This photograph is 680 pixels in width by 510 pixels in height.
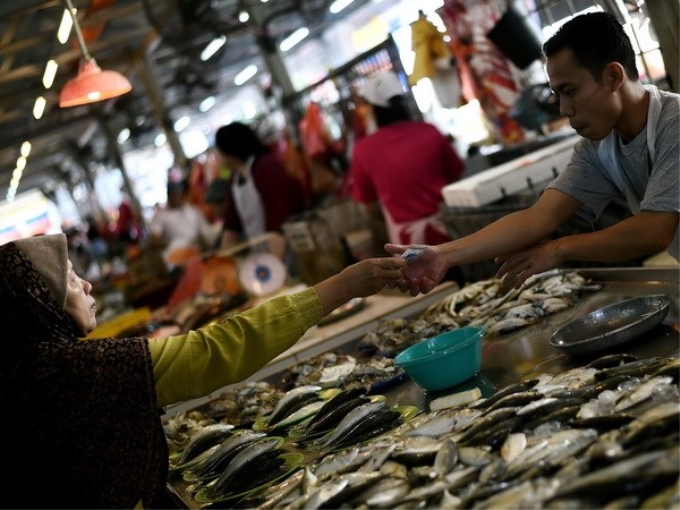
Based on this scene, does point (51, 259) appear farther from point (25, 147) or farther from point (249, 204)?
point (25, 147)

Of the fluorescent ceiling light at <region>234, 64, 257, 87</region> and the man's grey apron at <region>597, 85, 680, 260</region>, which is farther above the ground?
the fluorescent ceiling light at <region>234, 64, 257, 87</region>

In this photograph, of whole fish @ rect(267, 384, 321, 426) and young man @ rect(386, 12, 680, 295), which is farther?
whole fish @ rect(267, 384, 321, 426)

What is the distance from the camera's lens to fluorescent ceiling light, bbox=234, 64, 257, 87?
92.5ft

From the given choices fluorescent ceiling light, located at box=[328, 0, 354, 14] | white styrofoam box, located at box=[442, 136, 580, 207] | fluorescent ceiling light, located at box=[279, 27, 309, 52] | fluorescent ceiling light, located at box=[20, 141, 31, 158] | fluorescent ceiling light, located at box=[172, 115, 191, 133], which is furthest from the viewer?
fluorescent ceiling light, located at box=[172, 115, 191, 133]

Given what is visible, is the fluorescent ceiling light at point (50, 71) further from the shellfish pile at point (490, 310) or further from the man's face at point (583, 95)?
the man's face at point (583, 95)

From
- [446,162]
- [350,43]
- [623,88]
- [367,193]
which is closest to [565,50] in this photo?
[623,88]

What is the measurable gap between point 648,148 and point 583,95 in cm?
33

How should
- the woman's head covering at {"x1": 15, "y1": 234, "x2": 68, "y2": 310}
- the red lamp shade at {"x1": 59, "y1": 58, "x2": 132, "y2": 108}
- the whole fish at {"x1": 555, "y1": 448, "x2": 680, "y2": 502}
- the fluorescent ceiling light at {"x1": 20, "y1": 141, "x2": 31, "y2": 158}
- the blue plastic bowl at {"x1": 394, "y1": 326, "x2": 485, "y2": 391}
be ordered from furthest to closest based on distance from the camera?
the fluorescent ceiling light at {"x1": 20, "y1": 141, "x2": 31, "y2": 158} < the red lamp shade at {"x1": 59, "y1": 58, "x2": 132, "y2": 108} < the blue plastic bowl at {"x1": 394, "y1": 326, "x2": 485, "y2": 391} < the woman's head covering at {"x1": 15, "y1": 234, "x2": 68, "y2": 310} < the whole fish at {"x1": 555, "y1": 448, "x2": 680, "y2": 502}

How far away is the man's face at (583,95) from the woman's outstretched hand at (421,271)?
0.94 meters

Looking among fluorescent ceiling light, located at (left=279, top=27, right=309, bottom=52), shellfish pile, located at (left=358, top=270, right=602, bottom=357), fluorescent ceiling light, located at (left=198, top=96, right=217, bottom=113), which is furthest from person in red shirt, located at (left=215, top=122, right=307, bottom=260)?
fluorescent ceiling light, located at (left=198, top=96, right=217, bottom=113)

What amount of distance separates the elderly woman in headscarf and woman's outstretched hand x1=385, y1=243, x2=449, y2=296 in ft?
3.66

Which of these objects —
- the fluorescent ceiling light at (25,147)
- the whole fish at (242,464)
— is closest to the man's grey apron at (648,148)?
the whole fish at (242,464)

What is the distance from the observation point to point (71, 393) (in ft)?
9.87

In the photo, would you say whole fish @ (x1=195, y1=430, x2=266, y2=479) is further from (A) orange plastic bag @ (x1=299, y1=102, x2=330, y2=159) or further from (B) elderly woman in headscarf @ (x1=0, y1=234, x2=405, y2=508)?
(A) orange plastic bag @ (x1=299, y1=102, x2=330, y2=159)
